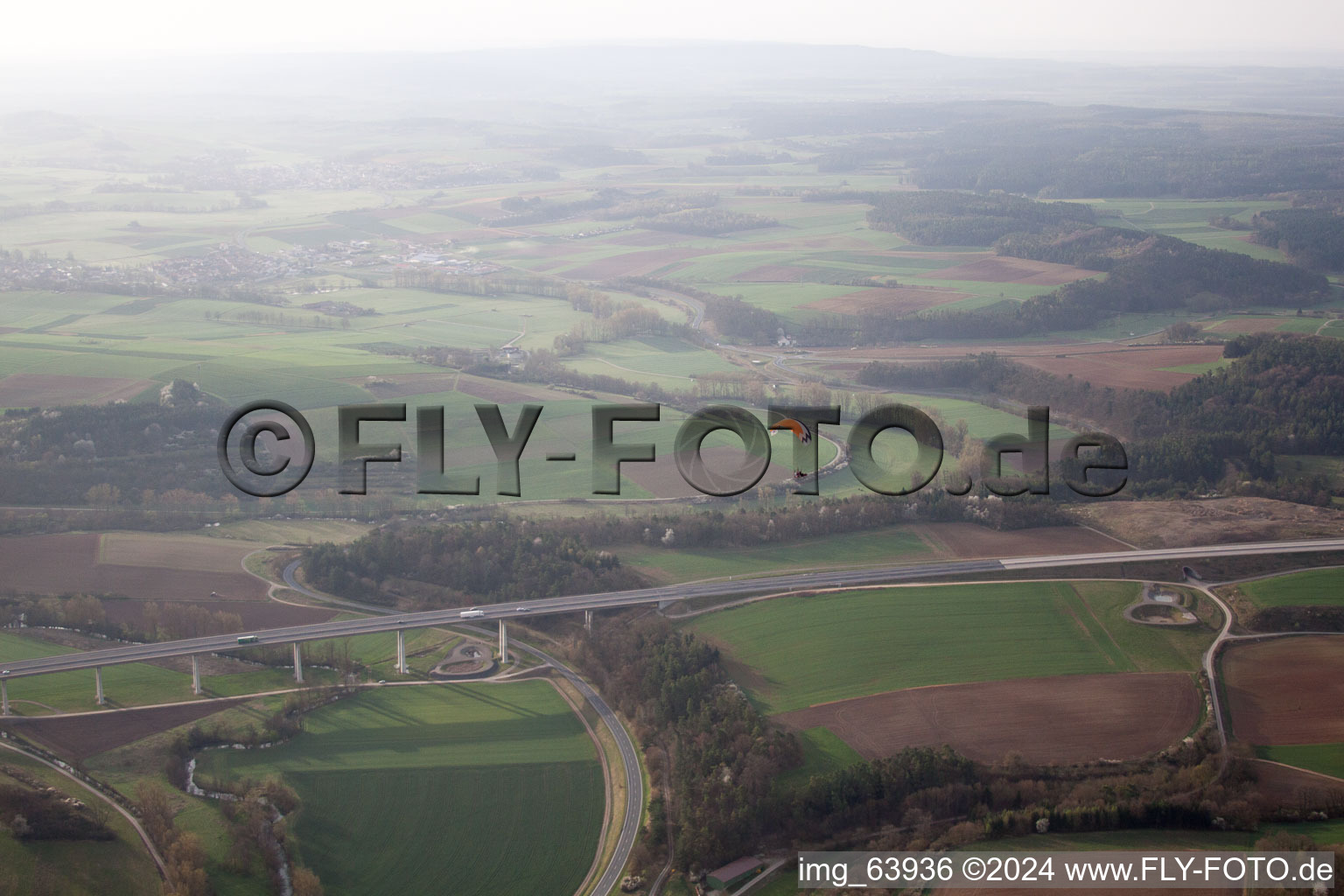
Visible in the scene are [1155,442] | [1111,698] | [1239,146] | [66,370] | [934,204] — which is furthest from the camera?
[1239,146]

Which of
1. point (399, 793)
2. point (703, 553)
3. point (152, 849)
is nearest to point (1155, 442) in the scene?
point (703, 553)

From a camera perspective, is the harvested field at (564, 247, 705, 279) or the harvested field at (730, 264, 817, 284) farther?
the harvested field at (564, 247, 705, 279)

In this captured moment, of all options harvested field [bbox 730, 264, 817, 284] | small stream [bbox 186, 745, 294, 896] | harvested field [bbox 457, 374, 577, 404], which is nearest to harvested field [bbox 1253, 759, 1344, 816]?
small stream [bbox 186, 745, 294, 896]

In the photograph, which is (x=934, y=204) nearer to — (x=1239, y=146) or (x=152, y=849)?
(x=1239, y=146)

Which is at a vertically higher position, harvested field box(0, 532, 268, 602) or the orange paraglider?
the orange paraglider

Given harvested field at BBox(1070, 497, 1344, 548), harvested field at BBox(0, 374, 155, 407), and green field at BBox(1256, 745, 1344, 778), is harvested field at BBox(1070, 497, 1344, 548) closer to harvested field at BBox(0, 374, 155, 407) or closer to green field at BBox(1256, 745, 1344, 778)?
green field at BBox(1256, 745, 1344, 778)

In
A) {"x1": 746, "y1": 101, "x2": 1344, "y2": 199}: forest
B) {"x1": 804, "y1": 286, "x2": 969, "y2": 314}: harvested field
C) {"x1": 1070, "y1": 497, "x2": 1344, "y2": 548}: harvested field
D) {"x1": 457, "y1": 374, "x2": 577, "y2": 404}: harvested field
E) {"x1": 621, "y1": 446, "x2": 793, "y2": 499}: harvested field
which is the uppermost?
{"x1": 746, "y1": 101, "x2": 1344, "y2": 199}: forest

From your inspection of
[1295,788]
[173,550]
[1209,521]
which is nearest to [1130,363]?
[1209,521]
